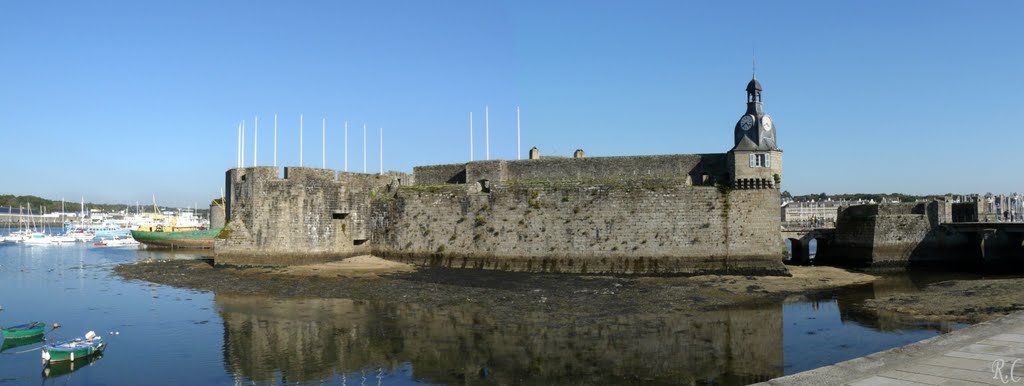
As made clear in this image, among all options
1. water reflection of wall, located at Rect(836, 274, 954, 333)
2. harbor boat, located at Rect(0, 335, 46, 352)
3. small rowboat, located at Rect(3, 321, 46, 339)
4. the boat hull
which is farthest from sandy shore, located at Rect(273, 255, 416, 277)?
water reflection of wall, located at Rect(836, 274, 954, 333)

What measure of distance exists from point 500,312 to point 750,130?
14952mm

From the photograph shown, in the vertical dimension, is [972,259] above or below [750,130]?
below

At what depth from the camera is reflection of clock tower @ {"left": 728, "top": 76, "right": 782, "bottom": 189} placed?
2655 centimetres

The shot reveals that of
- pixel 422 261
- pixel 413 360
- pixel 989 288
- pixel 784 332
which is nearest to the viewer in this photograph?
pixel 413 360

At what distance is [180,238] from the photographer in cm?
5128

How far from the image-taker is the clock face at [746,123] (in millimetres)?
27609

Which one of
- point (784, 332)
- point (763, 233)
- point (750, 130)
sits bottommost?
point (784, 332)

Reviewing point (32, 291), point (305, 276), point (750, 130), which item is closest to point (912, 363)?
point (750, 130)

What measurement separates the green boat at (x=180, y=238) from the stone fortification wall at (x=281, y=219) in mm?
21339

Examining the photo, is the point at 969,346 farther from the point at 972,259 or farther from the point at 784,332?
the point at 972,259

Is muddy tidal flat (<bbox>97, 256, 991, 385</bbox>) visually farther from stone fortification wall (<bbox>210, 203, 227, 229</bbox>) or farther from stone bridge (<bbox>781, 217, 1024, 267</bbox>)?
stone fortification wall (<bbox>210, 203, 227, 229</bbox>)

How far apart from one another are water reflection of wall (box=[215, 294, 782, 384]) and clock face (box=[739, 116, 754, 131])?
430 inches

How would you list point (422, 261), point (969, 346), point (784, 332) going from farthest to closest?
1. point (422, 261)
2. point (784, 332)
3. point (969, 346)

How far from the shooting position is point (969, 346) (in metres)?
10.3
